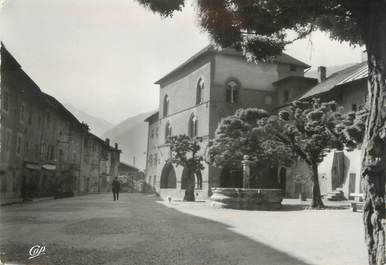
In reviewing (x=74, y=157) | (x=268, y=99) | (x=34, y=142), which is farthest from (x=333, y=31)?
(x=74, y=157)

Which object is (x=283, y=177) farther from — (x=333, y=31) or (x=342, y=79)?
(x=333, y=31)

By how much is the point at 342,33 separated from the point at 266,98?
3267cm

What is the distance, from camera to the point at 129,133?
125000 mm

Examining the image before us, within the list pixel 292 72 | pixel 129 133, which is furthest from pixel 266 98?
pixel 129 133

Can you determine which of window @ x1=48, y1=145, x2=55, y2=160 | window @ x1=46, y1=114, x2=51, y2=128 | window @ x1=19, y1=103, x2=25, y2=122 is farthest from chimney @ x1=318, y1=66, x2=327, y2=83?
window @ x1=19, y1=103, x2=25, y2=122

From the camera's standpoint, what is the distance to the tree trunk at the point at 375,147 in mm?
5496

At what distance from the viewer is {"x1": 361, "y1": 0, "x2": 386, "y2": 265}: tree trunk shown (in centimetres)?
550

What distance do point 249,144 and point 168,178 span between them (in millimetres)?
26441

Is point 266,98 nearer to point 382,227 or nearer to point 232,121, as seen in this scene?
point 232,121

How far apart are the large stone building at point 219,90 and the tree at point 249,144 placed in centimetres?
1286

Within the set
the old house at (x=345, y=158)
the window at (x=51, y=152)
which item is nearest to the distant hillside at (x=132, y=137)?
the window at (x=51, y=152)

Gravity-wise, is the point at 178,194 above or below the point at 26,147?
below

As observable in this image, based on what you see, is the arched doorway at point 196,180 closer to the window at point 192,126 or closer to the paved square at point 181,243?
the window at point 192,126

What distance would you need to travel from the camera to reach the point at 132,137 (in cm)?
12550
